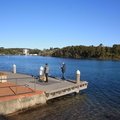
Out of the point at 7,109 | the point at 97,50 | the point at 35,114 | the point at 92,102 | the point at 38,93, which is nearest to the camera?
the point at 7,109

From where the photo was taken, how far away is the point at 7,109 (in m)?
18.8

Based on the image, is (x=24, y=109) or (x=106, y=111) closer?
(x=24, y=109)

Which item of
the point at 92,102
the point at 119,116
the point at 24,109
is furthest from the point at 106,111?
the point at 24,109

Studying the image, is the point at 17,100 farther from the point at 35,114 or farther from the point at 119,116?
the point at 119,116

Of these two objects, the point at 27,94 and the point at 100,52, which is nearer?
the point at 27,94

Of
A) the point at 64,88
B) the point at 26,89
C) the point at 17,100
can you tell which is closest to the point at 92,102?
the point at 64,88

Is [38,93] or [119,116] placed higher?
[38,93]

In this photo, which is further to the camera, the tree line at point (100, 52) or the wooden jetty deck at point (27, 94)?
the tree line at point (100, 52)

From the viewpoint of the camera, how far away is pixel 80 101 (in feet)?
84.5

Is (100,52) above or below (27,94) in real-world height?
above

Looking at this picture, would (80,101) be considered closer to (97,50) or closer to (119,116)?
(119,116)

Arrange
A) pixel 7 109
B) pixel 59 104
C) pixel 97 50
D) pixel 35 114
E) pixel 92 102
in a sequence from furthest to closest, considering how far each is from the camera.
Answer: pixel 97 50
pixel 92 102
pixel 59 104
pixel 35 114
pixel 7 109

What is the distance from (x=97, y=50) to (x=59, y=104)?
161 metres

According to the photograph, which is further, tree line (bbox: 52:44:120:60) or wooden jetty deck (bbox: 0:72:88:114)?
tree line (bbox: 52:44:120:60)
